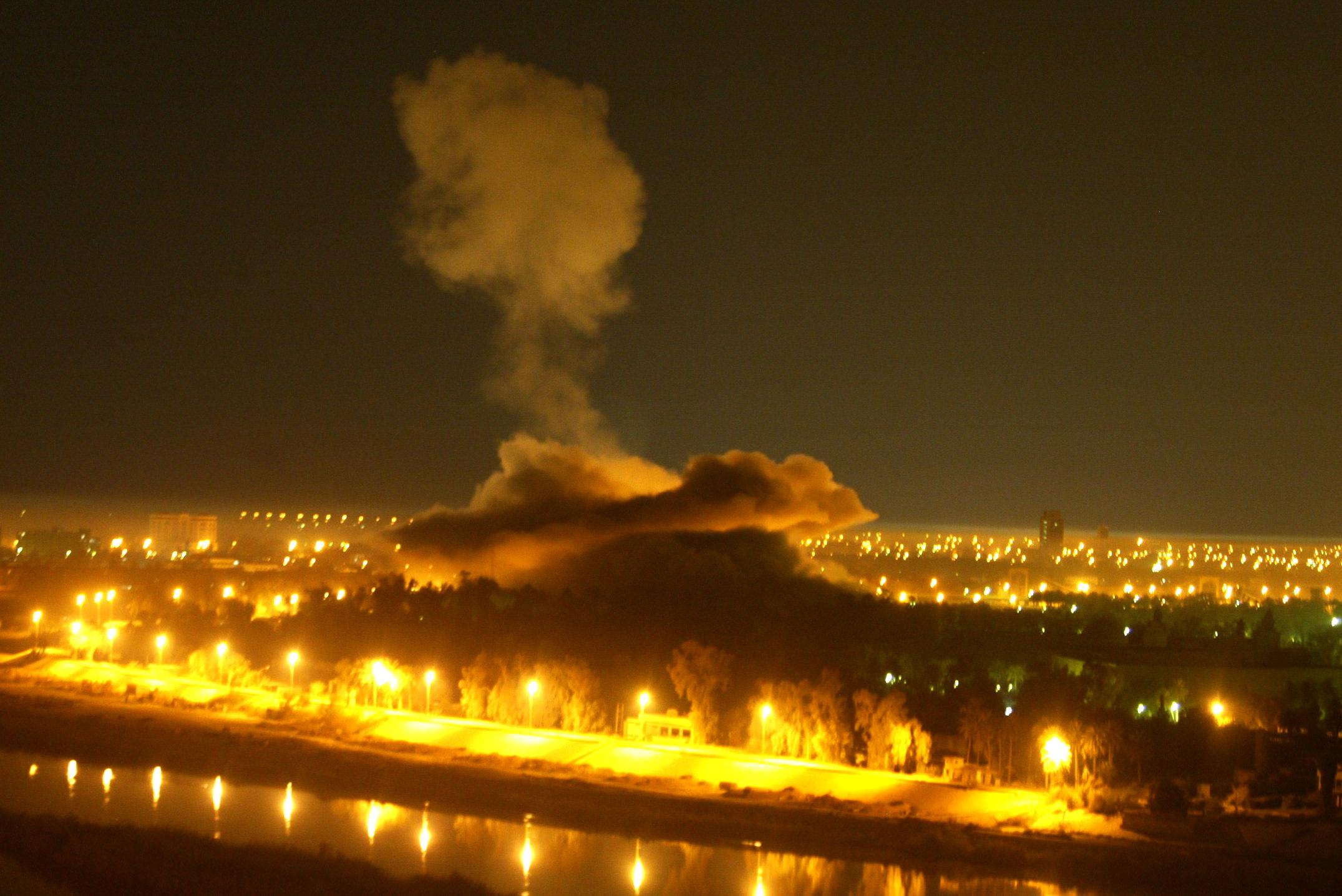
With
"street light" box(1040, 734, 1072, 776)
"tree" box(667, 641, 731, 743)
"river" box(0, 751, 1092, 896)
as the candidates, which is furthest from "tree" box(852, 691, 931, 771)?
→ "river" box(0, 751, 1092, 896)

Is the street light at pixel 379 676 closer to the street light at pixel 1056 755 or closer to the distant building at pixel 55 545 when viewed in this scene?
the street light at pixel 1056 755

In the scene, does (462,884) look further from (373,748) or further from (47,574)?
(47,574)

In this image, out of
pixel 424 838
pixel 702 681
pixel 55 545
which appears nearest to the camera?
pixel 424 838

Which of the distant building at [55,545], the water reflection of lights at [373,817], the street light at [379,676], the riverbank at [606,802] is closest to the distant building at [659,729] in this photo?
the riverbank at [606,802]

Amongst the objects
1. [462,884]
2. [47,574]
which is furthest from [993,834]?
[47,574]

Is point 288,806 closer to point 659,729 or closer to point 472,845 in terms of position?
point 472,845

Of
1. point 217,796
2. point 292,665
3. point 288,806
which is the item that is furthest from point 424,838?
point 292,665

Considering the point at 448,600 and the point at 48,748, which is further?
the point at 448,600

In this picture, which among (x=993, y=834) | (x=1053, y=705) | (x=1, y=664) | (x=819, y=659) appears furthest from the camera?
(x=1, y=664)

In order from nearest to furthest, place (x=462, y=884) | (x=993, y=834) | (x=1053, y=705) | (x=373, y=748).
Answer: (x=462, y=884) → (x=993, y=834) → (x=1053, y=705) → (x=373, y=748)
